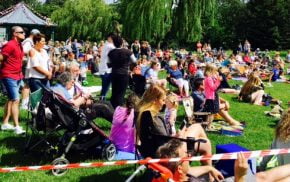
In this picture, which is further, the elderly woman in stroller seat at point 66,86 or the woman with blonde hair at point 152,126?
the elderly woman in stroller seat at point 66,86

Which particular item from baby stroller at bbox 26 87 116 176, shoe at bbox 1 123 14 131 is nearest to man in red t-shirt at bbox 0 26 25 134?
shoe at bbox 1 123 14 131

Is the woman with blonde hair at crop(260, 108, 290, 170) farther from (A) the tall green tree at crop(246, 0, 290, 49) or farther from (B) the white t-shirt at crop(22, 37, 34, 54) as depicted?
(A) the tall green tree at crop(246, 0, 290, 49)

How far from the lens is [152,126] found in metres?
5.38

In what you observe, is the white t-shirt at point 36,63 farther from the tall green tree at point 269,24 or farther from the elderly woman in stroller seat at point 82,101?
the tall green tree at point 269,24

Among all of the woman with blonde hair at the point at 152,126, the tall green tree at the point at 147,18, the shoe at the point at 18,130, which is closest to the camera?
the woman with blonde hair at the point at 152,126

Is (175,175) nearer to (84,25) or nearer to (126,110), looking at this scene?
(126,110)

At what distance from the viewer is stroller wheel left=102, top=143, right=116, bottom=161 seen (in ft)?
21.0

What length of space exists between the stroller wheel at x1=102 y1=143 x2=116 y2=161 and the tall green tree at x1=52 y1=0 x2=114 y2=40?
41.4m

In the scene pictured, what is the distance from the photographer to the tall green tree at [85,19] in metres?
48.2

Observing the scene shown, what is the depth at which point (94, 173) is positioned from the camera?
5965 mm

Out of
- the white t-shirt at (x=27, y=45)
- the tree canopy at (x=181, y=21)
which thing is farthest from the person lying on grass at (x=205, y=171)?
the tree canopy at (x=181, y=21)

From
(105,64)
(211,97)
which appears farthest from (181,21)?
(211,97)

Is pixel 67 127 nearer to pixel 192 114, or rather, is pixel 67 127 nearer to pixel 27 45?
pixel 27 45

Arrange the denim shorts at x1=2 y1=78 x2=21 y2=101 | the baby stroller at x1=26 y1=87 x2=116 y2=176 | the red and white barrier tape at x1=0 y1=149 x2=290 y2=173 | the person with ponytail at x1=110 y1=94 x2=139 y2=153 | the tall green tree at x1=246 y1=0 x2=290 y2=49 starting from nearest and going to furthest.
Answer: the red and white barrier tape at x1=0 y1=149 x2=290 y2=173 < the baby stroller at x1=26 y1=87 x2=116 y2=176 < the person with ponytail at x1=110 y1=94 x2=139 y2=153 < the denim shorts at x1=2 y1=78 x2=21 y2=101 < the tall green tree at x1=246 y1=0 x2=290 y2=49
